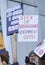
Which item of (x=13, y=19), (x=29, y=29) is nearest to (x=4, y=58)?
(x=29, y=29)

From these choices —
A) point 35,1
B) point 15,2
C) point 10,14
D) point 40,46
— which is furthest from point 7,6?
point 40,46

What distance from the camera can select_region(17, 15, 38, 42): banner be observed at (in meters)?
5.86

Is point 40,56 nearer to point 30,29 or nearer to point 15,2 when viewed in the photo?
point 30,29

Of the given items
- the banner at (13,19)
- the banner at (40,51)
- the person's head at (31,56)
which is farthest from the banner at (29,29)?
the banner at (40,51)

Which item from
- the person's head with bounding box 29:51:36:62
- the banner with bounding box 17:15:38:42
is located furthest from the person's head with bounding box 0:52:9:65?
the banner with bounding box 17:15:38:42

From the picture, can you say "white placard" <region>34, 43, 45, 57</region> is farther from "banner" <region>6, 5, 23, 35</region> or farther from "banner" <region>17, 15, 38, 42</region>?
"banner" <region>6, 5, 23, 35</region>

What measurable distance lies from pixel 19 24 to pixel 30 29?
27 centimetres

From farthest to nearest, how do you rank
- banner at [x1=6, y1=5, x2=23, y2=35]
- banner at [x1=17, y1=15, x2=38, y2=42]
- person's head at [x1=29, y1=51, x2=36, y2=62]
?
banner at [x1=6, y1=5, x2=23, y2=35] < banner at [x1=17, y1=15, x2=38, y2=42] < person's head at [x1=29, y1=51, x2=36, y2=62]

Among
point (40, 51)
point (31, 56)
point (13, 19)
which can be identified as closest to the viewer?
point (40, 51)

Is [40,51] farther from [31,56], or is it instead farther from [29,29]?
[29,29]

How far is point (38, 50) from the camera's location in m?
3.68

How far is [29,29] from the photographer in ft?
19.4

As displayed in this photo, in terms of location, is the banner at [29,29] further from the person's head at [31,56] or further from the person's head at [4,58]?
the person's head at [4,58]

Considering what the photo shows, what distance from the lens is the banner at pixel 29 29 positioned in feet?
19.2
